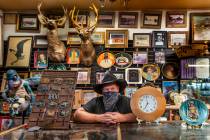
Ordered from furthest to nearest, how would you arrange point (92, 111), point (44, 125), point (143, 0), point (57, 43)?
point (57, 43)
point (143, 0)
point (92, 111)
point (44, 125)

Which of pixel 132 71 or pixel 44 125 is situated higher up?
pixel 132 71

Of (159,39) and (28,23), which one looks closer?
(159,39)

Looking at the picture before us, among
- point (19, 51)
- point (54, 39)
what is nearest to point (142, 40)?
point (54, 39)

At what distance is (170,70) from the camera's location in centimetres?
607

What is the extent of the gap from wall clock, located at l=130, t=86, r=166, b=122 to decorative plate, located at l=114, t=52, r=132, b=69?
3010mm

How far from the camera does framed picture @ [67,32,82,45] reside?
246 inches

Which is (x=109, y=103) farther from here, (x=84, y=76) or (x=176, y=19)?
(x=176, y=19)

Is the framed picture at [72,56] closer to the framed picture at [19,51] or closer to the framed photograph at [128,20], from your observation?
the framed picture at [19,51]

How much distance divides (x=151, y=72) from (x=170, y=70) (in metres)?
0.37

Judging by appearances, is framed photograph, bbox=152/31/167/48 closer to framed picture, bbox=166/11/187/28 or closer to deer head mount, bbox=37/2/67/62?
framed picture, bbox=166/11/187/28

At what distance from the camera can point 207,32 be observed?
6074mm

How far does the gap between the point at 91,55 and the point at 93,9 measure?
2.89ft

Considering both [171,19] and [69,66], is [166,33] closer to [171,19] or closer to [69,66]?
[171,19]

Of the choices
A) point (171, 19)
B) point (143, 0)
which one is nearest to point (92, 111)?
point (143, 0)
